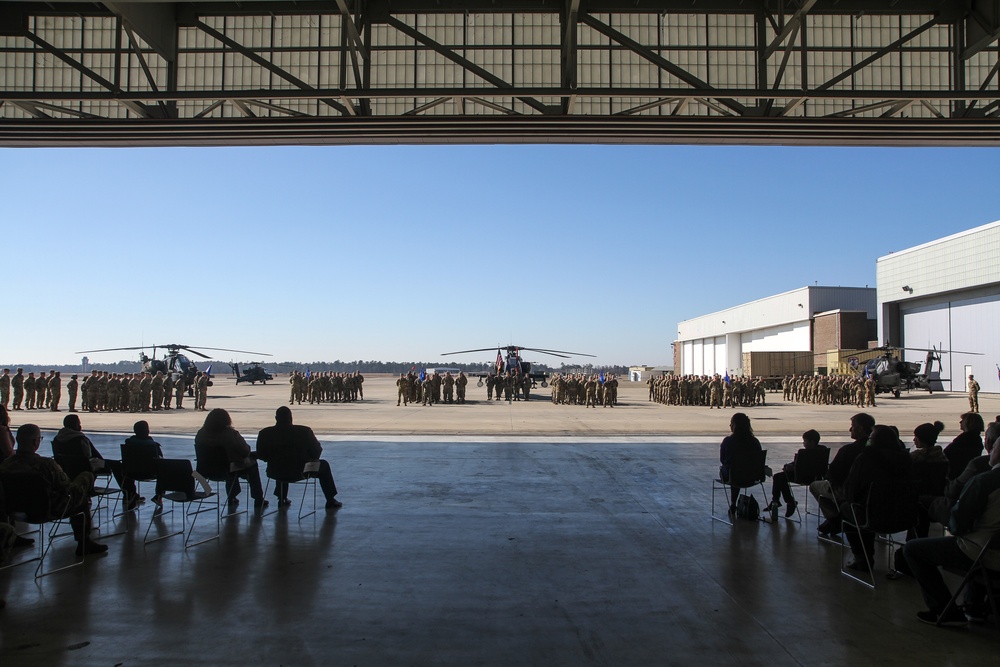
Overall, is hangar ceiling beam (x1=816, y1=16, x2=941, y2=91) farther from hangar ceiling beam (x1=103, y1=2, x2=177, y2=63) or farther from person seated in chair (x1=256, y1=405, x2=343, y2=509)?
hangar ceiling beam (x1=103, y1=2, x2=177, y2=63)

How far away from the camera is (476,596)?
4.25 m

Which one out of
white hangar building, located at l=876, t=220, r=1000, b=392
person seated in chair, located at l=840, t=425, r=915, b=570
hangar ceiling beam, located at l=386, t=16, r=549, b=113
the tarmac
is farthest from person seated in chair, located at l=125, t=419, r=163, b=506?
white hangar building, located at l=876, t=220, r=1000, b=392

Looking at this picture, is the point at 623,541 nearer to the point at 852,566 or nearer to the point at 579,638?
the point at 852,566

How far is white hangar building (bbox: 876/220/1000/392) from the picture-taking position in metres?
34.9

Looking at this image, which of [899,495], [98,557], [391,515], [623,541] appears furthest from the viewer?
[391,515]

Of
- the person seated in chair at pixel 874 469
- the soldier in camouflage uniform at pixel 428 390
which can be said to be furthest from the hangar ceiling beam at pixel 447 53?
the soldier in camouflage uniform at pixel 428 390

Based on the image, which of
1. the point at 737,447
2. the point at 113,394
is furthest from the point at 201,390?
the point at 737,447

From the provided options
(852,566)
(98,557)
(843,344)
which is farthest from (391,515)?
(843,344)

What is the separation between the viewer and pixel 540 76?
25.1 feet

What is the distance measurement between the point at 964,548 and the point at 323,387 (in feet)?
88.0

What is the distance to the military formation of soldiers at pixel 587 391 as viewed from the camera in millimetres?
26364

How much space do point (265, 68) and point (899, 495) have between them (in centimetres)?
772

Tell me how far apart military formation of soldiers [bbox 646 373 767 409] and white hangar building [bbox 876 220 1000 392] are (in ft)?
52.7

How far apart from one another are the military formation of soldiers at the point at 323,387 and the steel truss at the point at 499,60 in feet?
66.1
